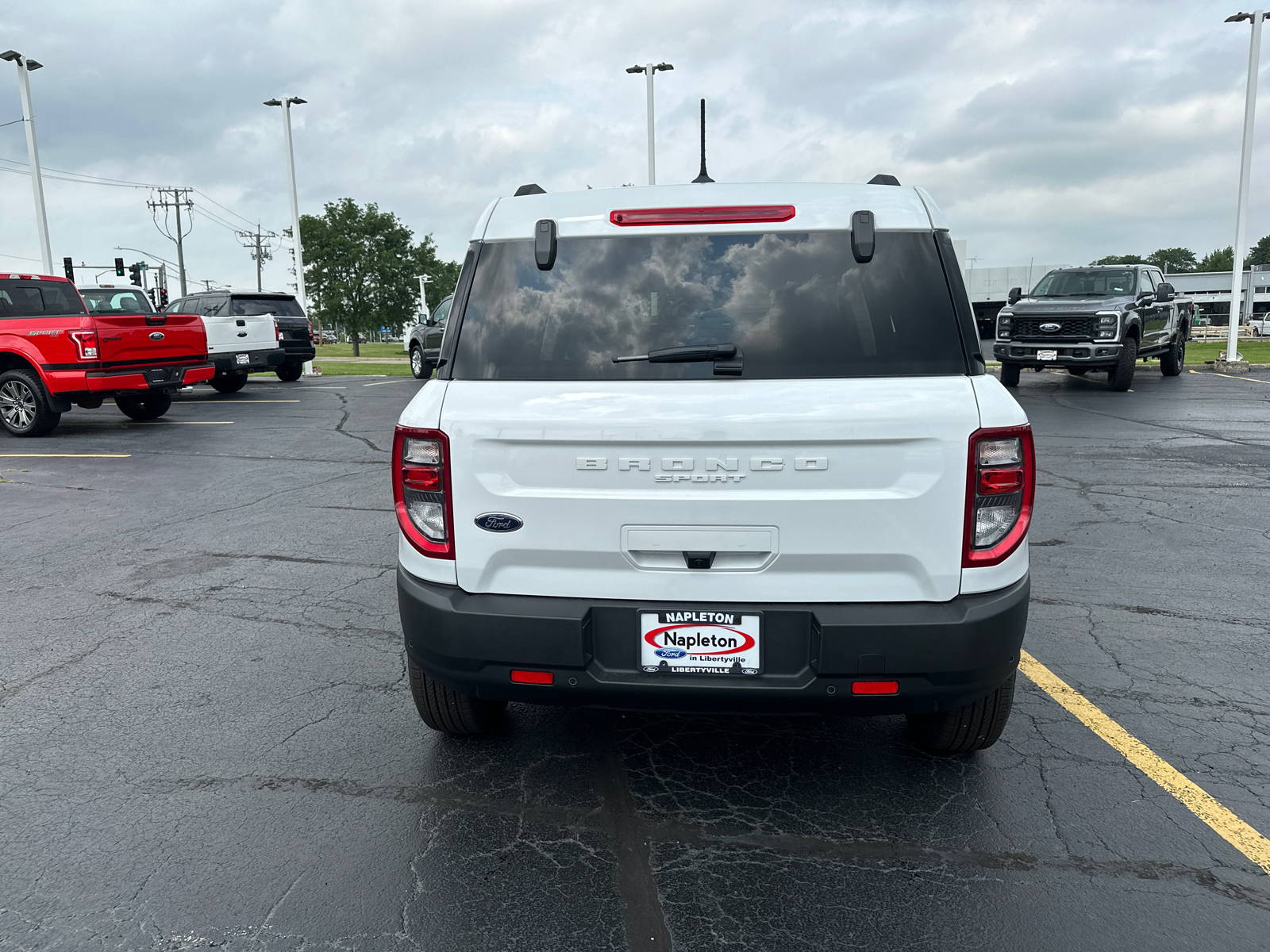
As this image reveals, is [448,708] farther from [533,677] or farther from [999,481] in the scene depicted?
[999,481]

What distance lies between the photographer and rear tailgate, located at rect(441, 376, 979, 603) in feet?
8.83

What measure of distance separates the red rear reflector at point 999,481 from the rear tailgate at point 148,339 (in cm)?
1297

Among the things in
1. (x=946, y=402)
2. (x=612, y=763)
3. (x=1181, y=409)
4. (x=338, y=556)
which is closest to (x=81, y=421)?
(x=338, y=556)

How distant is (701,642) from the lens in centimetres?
279

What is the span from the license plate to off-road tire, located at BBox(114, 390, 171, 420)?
14.5 m

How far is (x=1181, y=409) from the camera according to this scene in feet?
47.4

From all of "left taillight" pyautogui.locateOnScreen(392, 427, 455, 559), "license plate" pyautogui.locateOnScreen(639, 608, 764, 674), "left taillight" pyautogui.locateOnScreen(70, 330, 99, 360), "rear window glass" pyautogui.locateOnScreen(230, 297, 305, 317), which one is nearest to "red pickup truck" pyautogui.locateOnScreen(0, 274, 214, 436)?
"left taillight" pyautogui.locateOnScreen(70, 330, 99, 360)

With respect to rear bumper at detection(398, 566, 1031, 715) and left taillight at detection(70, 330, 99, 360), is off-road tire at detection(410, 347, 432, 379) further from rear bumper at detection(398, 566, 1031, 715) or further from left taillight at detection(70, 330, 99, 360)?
rear bumper at detection(398, 566, 1031, 715)

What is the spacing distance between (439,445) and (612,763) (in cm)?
139

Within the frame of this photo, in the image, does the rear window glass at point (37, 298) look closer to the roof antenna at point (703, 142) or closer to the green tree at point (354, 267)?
the roof antenna at point (703, 142)

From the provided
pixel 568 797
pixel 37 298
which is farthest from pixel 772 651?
pixel 37 298

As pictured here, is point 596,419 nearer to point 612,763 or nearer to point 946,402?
point 946,402

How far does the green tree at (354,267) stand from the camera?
55.8 metres

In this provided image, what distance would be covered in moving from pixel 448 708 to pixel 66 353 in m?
11.8
